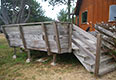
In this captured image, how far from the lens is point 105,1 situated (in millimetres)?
7039

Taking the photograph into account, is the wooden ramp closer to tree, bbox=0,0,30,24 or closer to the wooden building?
the wooden building

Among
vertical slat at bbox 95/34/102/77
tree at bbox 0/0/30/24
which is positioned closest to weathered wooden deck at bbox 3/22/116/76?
vertical slat at bbox 95/34/102/77

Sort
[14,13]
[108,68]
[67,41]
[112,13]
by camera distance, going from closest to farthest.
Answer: [108,68] → [67,41] → [112,13] → [14,13]

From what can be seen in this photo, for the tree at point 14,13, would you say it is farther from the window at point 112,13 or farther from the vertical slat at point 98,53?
the vertical slat at point 98,53

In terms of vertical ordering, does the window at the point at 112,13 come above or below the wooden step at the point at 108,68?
above

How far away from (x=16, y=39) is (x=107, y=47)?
142 inches

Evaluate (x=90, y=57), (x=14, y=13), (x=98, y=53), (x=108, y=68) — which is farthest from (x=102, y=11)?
(x=14, y=13)

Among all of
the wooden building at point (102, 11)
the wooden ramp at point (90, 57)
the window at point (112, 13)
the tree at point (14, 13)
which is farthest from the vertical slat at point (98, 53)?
the tree at point (14, 13)

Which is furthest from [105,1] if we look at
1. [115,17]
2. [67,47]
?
Result: [67,47]

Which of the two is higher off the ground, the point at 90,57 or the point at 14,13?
the point at 14,13

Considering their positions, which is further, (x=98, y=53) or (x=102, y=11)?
(x=102, y=11)

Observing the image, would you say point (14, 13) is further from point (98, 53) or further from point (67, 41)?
point (98, 53)

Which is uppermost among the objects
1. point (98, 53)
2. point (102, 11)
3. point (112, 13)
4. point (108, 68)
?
point (102, 11)

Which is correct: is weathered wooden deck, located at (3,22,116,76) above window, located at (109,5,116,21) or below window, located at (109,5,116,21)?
below
